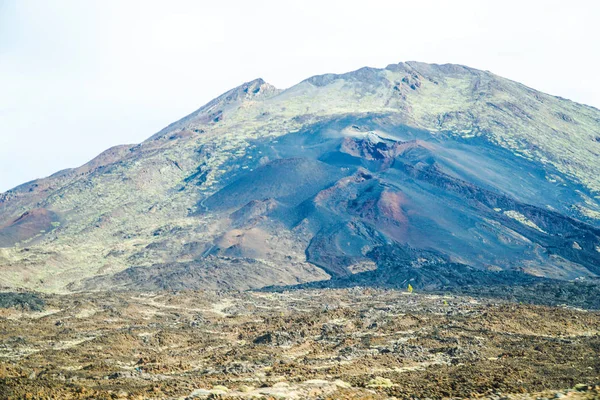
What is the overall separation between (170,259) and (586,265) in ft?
234

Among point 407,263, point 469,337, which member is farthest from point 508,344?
point 407,263

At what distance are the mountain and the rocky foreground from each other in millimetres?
44663

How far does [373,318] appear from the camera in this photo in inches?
1987

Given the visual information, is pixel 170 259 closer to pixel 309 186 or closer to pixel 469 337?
pixel 309 186

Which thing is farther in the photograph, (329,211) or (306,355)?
(329,211)

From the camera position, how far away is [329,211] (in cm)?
13375

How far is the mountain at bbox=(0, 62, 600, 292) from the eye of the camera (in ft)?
356

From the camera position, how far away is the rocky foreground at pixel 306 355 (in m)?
23.7

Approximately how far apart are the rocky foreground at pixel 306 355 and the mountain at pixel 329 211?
44663 millimetres

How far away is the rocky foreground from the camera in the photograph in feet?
77.8

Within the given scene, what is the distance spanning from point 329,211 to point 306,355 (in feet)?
323

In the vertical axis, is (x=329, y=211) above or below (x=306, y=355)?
below

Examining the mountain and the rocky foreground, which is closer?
the rocky foreground

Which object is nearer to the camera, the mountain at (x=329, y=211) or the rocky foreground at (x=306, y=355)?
the rocky foreground at (x=306, y=355)
